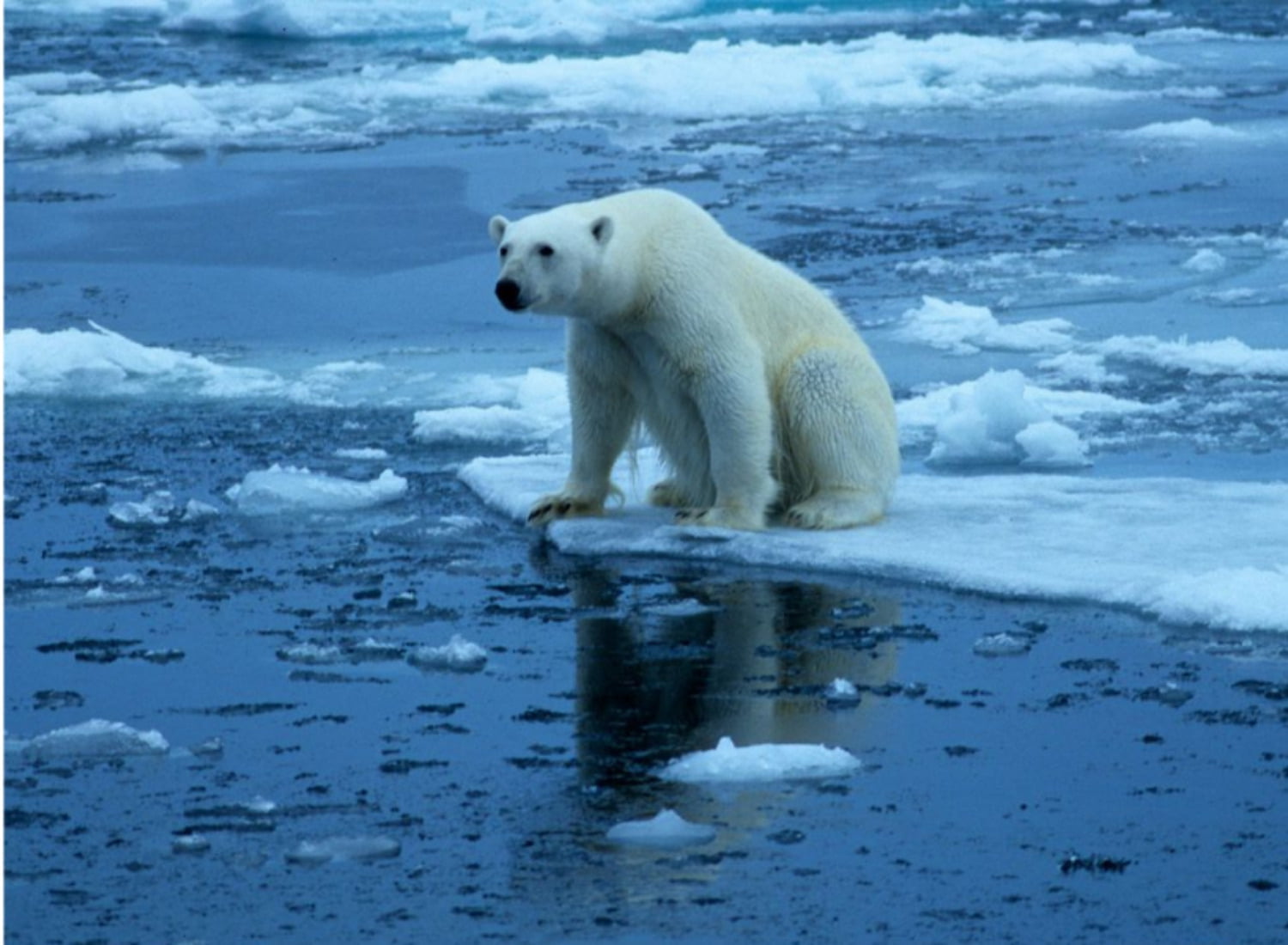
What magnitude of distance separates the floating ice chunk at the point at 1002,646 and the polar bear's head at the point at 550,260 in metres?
1.62

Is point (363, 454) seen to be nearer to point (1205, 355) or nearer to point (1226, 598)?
point (1226, 598)

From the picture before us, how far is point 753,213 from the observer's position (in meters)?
14.0

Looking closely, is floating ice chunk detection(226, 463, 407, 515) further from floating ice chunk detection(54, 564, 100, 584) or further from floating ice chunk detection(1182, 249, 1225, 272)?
floating ice chunk detection(1182, 249, 1225, 272)

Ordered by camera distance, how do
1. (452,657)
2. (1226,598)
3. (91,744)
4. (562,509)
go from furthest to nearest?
1. (562,509)
2. (1226,598)
3. (452,657)
4. (91,744)

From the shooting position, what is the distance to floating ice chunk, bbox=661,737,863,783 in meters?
4.68

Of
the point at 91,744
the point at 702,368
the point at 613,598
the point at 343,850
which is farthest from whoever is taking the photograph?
the point at 702,368

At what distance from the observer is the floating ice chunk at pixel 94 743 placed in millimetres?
4891

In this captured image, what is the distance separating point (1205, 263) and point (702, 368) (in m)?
6.31

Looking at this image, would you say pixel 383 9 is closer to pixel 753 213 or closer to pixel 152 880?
pixel 753 213

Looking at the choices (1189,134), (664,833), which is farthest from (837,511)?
(1189,134)

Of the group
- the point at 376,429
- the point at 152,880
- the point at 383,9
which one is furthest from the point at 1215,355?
the point at 383,9

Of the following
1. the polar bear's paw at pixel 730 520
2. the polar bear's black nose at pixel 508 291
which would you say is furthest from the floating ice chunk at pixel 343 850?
the polar bear's paw at pixel 730 520

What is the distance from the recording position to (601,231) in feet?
21.2

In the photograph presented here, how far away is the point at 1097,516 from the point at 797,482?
3.16ft
